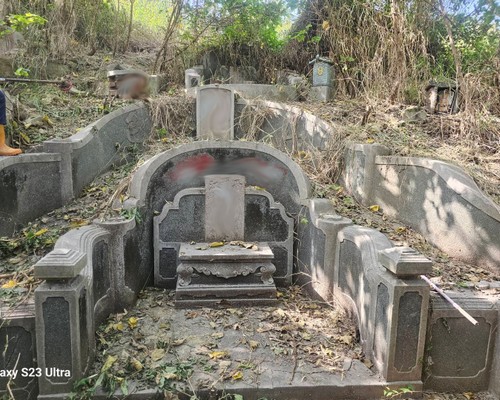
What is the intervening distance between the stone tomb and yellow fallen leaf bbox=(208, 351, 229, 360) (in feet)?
3.46

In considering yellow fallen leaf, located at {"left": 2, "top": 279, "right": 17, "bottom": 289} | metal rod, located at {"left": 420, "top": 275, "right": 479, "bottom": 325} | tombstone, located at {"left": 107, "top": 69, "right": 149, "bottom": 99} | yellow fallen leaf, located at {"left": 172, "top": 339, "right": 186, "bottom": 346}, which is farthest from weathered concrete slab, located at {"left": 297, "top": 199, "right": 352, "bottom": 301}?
tombstone, located at {"left": 107, "top": 69, "right": 149, "bottom": 99}

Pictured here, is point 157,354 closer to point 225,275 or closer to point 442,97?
point 225,275

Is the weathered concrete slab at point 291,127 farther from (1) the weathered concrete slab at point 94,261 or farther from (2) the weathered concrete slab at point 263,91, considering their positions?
(1) the weathered concrete slab at point 94,261

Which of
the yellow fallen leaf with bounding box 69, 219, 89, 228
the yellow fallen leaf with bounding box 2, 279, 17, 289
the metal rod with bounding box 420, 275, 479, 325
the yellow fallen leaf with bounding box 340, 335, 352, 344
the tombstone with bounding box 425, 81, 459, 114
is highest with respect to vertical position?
the tombstone with bounding box 425, 81, 459, 114

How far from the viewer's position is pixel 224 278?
14.8 ft

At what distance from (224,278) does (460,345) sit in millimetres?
2462

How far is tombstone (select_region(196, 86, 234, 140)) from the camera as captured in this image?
24.1 ft

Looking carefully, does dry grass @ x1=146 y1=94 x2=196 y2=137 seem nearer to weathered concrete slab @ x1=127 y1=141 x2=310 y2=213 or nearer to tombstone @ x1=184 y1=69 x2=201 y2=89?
tombstone @ x1=184 y1=69 x2=201 y2=89

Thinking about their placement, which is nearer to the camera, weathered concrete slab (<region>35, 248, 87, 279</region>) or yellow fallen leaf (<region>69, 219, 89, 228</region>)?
weathered concrete slab (<region>35, 248, 87, 279</region>)

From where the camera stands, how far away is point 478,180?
4707mm

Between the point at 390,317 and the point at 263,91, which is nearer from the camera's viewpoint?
the point at 390,317

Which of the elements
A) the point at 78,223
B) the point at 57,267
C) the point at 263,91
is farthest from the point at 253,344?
the point at 263,91

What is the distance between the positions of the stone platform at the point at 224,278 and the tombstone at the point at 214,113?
3369mm

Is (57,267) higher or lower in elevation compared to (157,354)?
higher
